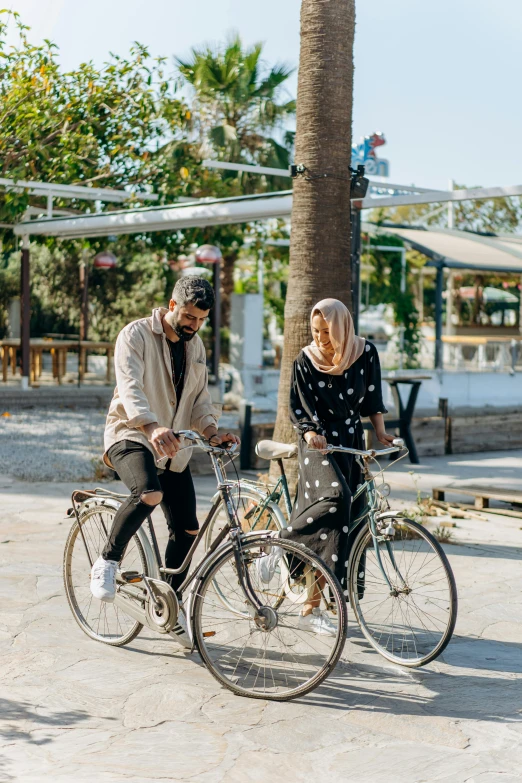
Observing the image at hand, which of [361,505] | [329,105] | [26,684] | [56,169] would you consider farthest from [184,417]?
[56,169]

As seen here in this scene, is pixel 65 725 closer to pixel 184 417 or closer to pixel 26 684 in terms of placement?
pixel 26 684

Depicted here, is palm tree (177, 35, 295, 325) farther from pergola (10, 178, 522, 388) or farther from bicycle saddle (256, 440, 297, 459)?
bicycle saddle (256, 440, 297, 459)

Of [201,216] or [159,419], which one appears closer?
[159,419]

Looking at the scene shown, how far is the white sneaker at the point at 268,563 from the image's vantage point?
4.16 metres

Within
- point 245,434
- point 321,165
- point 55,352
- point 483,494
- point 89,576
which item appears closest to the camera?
point 89,576

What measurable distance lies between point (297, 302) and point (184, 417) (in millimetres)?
2836

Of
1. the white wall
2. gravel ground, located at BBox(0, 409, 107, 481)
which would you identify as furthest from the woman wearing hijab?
the white wall

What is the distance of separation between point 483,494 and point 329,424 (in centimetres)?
407

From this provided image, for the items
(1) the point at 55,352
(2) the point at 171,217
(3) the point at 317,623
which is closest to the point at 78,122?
(2) the point at 171,217

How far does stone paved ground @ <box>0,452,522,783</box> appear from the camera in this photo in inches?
139

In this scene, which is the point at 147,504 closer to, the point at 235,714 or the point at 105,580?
the point at 105,580

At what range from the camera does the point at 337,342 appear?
4.71 metres

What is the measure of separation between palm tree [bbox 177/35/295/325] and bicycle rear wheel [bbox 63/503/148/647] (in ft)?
55.1

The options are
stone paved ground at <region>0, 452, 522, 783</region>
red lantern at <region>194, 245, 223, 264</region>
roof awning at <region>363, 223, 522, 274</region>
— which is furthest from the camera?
roof awning at <region>363, 223, 522, 274</region>
